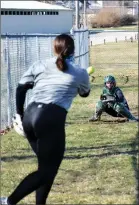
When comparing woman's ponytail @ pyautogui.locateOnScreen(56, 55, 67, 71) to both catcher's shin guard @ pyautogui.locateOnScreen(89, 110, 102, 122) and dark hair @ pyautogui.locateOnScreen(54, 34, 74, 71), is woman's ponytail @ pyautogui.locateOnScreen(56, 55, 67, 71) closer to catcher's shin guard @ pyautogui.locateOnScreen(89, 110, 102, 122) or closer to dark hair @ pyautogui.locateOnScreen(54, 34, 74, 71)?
dark hair @ pyautogui.locateOnScreen(54, 34, 74, 71)

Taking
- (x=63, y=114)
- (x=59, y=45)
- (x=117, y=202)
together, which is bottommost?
(x=117, y=202)

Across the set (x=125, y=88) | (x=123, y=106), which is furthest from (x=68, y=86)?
(x=125, y=88)

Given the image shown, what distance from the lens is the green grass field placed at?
19.6 ft

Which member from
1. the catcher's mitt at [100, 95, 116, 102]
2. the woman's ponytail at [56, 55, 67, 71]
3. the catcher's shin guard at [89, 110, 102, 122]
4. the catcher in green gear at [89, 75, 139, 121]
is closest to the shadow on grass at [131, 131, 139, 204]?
the catcher in green gear at [89, 75, 139, 121]

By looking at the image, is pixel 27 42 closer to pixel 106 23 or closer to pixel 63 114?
pixel 63 114

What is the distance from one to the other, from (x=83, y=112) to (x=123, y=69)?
40.7 ft

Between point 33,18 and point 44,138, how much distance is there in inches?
2193

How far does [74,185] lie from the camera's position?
6332mm

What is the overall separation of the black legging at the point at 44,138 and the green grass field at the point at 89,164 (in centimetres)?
88

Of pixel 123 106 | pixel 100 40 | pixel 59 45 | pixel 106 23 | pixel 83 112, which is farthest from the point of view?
pixel 106 23

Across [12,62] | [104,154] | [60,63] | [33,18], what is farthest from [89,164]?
[33,18]

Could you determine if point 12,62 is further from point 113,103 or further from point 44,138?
point 44,138

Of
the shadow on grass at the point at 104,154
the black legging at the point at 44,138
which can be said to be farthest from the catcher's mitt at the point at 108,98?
the black legging at the point at 44,138

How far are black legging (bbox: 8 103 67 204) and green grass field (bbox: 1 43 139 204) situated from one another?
2.89 feet
